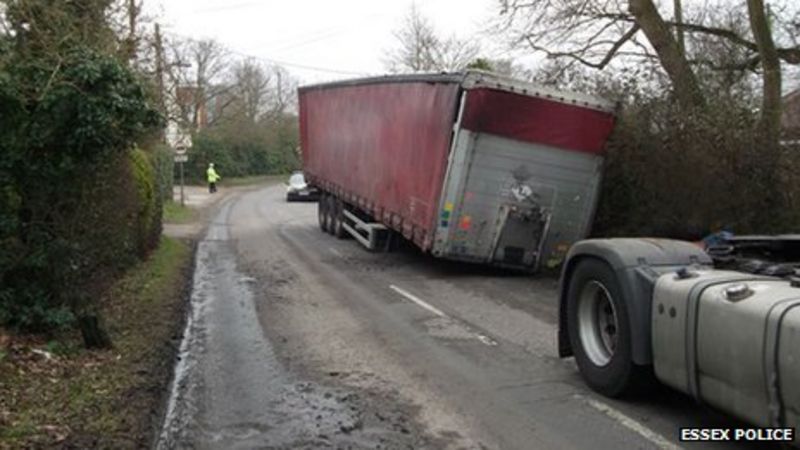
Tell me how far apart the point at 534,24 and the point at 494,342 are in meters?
12.3

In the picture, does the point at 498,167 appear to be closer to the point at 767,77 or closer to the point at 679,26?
the point at 767,77

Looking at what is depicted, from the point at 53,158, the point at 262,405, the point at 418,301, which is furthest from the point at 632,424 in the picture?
the point at 53,158

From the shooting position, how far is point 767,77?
13.4 meters

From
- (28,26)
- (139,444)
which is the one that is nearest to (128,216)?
(28,26)

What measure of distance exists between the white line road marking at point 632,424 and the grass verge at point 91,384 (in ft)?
10.6

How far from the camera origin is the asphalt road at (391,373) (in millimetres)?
5887

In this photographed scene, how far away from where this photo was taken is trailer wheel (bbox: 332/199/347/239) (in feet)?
69.8

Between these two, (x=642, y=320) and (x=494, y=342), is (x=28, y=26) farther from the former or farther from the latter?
(x=642, y=320)

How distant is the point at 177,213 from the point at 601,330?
1049 inches

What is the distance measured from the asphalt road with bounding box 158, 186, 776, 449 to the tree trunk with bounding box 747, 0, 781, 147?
390cm

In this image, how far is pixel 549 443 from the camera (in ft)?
18.4

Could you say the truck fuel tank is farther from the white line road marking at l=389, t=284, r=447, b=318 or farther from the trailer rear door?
the trailer rear door

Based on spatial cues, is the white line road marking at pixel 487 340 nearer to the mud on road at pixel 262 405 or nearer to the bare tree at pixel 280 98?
the mud on road at pixel 262 405

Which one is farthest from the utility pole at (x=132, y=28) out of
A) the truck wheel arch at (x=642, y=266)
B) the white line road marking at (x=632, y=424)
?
the white line road marking at (x=632, y=424)
